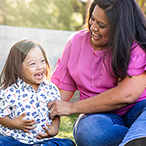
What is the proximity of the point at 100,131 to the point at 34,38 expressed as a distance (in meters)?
2.89

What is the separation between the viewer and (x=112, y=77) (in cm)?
202

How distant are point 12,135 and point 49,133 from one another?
26 cm

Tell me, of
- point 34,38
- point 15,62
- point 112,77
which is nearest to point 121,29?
point 112,77

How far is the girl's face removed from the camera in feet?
6.31

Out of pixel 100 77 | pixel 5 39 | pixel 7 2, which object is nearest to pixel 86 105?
pixel 100 77

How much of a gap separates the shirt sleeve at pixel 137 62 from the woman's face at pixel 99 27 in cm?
25

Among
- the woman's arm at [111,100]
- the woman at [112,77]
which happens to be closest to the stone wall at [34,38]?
the woman at [112,77]

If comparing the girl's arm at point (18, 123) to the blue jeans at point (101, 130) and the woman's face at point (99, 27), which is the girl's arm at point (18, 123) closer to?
the blue jeans at point (101, 130)

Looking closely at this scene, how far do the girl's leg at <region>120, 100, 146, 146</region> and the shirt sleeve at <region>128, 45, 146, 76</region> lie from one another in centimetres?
26

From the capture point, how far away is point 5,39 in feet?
13.6

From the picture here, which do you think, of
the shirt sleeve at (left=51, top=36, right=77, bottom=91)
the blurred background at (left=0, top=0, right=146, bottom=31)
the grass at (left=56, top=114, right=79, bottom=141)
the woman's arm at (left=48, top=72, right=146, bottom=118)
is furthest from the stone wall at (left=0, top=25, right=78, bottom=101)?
the woman's arm at (left=48, top=72, right=146, bottom=118)

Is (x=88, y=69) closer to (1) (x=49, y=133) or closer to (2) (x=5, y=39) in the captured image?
(1) (x=49, y=133)

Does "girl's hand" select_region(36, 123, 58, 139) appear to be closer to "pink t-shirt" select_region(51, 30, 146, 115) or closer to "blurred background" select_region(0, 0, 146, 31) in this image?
"pink t-shirt" select_region(51, 30, 146, 115)

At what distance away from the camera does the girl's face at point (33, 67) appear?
1.92 meters
